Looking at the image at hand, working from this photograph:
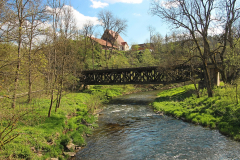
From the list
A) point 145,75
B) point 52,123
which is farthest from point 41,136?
point 145,75

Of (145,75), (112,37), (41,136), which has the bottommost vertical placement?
(41,136)

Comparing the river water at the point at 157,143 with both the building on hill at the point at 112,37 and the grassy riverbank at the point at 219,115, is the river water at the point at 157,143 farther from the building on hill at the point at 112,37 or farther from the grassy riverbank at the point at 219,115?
the building on hill at the point at 112,37

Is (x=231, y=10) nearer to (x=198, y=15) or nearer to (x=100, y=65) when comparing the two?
(x=198, y=15)

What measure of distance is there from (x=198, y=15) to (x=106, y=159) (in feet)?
52.5

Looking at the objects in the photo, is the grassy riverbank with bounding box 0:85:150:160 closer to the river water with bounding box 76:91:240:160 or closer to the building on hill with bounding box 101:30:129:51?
the river water with bounding box 76:91:240:160

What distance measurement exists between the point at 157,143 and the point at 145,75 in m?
20.2

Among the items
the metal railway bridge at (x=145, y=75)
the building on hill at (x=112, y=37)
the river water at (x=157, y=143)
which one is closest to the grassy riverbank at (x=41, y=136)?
the river water at (x=157, y=143)

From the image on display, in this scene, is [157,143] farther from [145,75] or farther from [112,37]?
[112,37]

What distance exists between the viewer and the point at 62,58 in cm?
1349

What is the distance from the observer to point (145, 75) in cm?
2941

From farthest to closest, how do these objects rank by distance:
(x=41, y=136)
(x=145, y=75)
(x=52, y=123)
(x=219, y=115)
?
1. (x=145, y=75)
2. (x=219, y=115)
3. (x=52, y=123)
4. (x=41, y=136)

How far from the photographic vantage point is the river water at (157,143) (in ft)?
27.2

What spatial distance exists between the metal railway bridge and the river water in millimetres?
12091

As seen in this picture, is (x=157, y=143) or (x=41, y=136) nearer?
(x=41, y=136)
